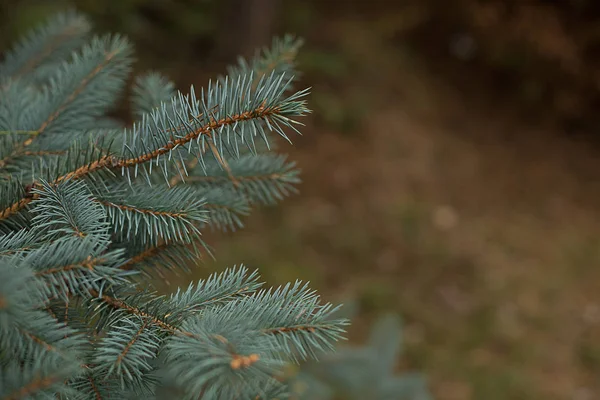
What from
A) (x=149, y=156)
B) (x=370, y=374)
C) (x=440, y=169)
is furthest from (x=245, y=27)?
(x=149, y=156)

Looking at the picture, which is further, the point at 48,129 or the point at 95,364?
the point at 48,129

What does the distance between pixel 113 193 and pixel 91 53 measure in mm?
333

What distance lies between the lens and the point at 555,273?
3217mm

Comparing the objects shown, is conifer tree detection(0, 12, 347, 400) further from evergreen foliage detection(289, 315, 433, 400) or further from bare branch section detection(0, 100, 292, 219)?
evergreen foliage detection(289, 315, 433, 400)

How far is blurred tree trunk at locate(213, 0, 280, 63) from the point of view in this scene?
11.8ft

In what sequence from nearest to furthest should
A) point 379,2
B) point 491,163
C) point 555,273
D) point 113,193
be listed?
point 113,193
point 555,273
point 491,163
point 379,2

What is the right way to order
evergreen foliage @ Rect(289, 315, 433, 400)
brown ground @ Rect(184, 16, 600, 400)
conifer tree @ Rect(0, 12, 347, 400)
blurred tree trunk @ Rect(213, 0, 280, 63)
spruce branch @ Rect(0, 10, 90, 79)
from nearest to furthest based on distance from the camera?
1. conifer tree @ Rect(0, 12, 347, 400)
2. spruce branch @ Rect(0, 10, 90, 79)
3. evergreen foliage @ Rect(289, 315, 433, 400)
4. brown ground @ Rect(184, 16, 600, 400)
5. blurred tree trunk @ Rect(213, 0, 280, 63)

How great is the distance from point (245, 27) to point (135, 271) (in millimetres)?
3256

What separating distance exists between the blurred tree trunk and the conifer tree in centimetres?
293

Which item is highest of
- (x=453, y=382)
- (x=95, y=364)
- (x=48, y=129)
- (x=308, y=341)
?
(x=453, y=382)

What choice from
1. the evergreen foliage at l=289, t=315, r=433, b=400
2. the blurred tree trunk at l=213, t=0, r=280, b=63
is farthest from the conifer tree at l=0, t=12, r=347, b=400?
the blurred tree trunk at l=213, t=0, r=280, b=63

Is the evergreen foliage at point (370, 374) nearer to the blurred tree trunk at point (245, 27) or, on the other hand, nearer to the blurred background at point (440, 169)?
the blurred background at point (440, 169)

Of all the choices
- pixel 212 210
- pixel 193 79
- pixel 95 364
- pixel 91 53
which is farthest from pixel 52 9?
pixel 95 364

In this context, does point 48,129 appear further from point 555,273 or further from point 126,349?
point 555,273
